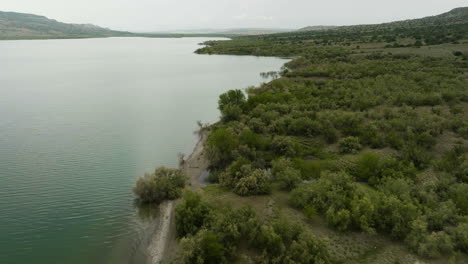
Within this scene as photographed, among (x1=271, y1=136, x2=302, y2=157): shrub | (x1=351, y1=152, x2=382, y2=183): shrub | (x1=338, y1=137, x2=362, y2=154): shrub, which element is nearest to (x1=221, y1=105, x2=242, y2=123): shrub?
(x1=271, y1=136, x2=302, y2=157): shrub

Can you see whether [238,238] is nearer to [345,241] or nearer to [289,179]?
[345,241]

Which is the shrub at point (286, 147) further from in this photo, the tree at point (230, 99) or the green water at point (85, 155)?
the tree at point (230, 99)

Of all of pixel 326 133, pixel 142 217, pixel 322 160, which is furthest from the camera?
pixel 326 133

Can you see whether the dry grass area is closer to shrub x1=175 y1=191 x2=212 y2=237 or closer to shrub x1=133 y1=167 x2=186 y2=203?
shrub x1=175 y1=191 x2=212 y2=237

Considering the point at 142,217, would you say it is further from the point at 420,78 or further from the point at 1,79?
the point at 1,79

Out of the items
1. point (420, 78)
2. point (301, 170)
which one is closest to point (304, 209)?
point (301, 170)

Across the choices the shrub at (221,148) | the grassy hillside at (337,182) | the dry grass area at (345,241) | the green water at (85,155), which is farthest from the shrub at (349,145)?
the green water at (85,155)

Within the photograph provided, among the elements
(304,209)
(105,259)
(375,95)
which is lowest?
(105,259)
